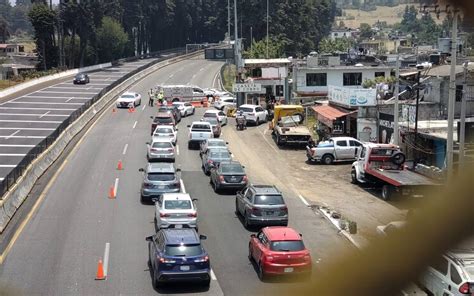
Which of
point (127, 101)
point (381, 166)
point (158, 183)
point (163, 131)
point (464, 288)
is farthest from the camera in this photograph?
point (127, 101)

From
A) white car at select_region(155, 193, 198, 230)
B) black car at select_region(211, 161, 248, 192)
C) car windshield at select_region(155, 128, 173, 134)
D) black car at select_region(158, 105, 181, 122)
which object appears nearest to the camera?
white car at select_region(155, 193, 198, 230)

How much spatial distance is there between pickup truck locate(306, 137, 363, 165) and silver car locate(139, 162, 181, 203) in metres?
10.6

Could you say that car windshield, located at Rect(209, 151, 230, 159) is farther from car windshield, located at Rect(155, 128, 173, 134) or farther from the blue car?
the blue car

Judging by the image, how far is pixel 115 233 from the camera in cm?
2183

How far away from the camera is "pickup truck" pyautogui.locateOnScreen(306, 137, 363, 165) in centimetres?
3531

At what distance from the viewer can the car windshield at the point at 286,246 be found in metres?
17.0

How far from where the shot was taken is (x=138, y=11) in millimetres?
121625

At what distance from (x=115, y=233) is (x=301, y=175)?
13.2 metres

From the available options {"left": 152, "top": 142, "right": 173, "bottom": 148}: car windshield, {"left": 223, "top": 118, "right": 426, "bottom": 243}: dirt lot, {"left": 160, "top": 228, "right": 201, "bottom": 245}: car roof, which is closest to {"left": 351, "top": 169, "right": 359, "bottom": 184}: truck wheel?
{"left": 223, "top": 118, "right": 426, "bottom": 243}: dirt lot

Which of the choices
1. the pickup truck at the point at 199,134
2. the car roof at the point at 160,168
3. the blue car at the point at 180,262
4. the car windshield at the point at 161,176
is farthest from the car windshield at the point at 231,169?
the blue car at the point at 180,262

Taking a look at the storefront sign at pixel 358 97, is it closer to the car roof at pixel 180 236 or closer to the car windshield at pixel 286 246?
the car windshield at pixel 286 246

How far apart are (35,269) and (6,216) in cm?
584

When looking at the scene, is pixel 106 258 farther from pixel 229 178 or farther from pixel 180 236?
pixel 229 178

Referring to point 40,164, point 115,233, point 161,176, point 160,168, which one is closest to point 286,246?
point 115,233
